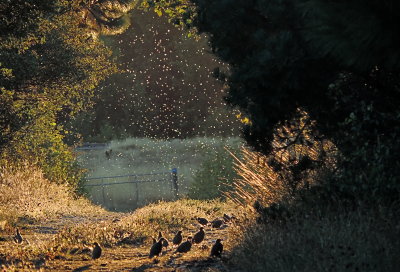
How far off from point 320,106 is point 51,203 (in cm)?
1352

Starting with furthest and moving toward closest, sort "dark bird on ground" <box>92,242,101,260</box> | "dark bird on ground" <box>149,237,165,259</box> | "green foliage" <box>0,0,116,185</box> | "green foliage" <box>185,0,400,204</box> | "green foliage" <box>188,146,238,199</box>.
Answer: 1. "green foliage" <box>188,146,238,199</box>
2. "green foliage" <box>0,0,116,185</box>
3. "dark bird on ground" <box>92,242,101,260</box>
4. "dark bird on ground" <box>149,237,165,259</box>
5. "green foliage" <box>185,0,400,204</box>

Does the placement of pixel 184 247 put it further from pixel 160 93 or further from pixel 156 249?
pixel 160 93

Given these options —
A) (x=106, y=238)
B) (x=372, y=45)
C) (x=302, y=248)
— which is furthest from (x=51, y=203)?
(x=372, y=45)

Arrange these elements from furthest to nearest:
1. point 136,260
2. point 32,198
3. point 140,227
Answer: point 32,198 < point 140,227 < point 136,260

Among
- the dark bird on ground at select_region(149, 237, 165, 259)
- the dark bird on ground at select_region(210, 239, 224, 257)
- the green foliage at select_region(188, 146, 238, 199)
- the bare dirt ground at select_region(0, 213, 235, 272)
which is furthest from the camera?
the green foliage at select_region(188, 146, 238, 199)

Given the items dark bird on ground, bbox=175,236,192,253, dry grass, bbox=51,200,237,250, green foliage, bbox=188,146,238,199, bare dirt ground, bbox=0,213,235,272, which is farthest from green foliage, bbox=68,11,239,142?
dark bird on ground, bbox=175,236,192,253

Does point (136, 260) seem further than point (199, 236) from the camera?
No

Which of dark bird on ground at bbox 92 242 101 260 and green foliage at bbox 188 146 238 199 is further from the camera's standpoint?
green foliage at bbox 188 146 238 199

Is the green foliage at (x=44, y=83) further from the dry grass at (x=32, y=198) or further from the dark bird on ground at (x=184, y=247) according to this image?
the dark bird on ground at (x=184, y=247)

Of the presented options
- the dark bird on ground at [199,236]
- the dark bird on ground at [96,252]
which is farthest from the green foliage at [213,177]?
the dark bird on ground at [96,252]

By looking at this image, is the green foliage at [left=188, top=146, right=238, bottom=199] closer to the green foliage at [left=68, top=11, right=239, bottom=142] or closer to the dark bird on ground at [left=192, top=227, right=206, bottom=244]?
the dark bird on ground at [left=192, top=227, right=206, bottom=244]

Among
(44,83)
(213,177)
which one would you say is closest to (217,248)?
(44,83)

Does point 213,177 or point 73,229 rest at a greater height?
point 213,177

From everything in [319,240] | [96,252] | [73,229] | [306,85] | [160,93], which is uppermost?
[160,93]
